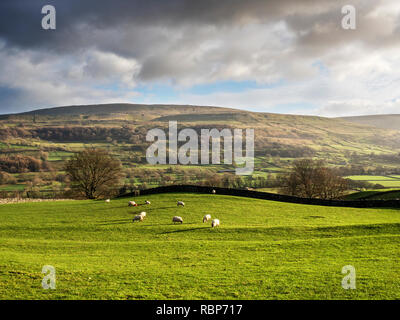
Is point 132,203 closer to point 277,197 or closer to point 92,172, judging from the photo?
point 277,197

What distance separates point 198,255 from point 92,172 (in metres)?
39.6

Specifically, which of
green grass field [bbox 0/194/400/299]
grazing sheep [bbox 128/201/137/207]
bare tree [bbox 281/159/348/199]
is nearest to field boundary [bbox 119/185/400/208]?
green grass field [bbox 0/194/400/299]

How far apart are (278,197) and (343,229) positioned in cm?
1736

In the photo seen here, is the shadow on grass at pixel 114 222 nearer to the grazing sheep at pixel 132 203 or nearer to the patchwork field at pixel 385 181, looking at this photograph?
the grazing sheep at pixel 132 203

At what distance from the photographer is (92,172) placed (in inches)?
1953

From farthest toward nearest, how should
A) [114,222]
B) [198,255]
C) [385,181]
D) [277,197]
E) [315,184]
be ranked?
[385,181]
[315,184]
[277,197]
[114,222]
[198,255]

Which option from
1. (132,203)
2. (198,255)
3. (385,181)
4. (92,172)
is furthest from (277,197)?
(385,181)

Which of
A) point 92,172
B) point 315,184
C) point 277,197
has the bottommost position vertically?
point 277,197

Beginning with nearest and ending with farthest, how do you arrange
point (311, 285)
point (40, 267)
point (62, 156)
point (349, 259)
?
point (311, 285), point (40, 267), point (349, 259), point (62, 156)

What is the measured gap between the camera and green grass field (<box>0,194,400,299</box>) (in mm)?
9836

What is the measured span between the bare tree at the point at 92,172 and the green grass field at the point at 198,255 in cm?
1974
